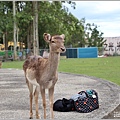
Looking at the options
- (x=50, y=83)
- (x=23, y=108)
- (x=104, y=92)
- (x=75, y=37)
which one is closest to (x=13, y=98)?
(x=23, y=108)

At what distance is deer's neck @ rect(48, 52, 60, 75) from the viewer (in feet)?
19.0

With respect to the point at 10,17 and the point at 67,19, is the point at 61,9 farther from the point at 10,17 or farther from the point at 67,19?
the point at 10,17

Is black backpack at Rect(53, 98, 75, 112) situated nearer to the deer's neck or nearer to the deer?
the deer

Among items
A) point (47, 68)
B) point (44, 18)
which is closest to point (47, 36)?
point (47, 68)

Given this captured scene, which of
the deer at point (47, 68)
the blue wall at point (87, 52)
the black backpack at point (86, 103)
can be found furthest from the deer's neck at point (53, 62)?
the blue wall at point (87, 52)

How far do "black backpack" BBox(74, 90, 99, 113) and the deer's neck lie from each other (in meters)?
1.66

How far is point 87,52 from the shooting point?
169ft

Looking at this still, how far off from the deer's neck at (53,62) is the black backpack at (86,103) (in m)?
1.66

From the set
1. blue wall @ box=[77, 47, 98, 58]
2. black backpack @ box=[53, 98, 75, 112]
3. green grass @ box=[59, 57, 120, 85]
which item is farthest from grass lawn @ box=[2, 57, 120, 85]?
blue wall @ box=[77, 47, 98, 58]

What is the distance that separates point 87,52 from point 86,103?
4432 cm

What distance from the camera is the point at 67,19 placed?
41.1m

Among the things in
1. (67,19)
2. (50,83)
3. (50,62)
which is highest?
(67,19)

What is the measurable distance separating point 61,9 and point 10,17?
6360 millimetres

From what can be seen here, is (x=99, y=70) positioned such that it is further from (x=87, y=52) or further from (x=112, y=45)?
(x=112, y=45)
